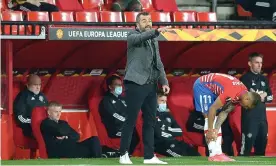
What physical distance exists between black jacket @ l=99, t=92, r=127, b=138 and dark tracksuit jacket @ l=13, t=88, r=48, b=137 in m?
0.85

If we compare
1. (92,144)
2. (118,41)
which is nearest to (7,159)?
(92,144)

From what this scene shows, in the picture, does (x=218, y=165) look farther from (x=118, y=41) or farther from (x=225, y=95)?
(x=118, y=41)

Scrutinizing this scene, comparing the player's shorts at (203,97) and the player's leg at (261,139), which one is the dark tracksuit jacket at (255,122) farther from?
the player's shorts at (203,97)

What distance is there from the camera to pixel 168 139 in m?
14.2

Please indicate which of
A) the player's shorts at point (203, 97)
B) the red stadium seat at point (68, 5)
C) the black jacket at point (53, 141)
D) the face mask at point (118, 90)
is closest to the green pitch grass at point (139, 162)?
the player's shorts at point (203, 97)

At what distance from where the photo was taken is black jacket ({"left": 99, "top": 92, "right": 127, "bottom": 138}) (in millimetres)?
14273

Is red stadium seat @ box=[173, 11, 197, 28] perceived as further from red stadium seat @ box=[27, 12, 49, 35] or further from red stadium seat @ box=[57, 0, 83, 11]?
red stadium seat @ box=[27, 12, 49, 35]

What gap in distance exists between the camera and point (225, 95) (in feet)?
41.0

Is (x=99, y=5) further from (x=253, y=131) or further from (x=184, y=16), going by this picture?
(x=253, y=131)

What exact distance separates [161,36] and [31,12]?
2.18m

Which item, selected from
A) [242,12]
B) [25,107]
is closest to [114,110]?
[25,107]

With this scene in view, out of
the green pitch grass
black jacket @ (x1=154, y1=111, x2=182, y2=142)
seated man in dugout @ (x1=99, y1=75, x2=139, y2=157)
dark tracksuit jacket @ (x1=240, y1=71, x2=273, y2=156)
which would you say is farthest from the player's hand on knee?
seated man in dugout @ (x1=99, y1=75, x2=139, y2=157)

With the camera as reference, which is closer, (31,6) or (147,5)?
(31,6)

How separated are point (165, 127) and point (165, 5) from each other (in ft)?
10.6
